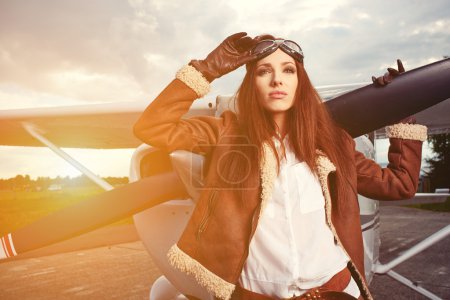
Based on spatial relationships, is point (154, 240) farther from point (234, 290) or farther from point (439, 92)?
point (439, 92)

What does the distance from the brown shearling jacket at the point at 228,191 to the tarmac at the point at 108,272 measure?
2574 mm

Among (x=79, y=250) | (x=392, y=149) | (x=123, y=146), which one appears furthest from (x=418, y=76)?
(x=79, y=250)

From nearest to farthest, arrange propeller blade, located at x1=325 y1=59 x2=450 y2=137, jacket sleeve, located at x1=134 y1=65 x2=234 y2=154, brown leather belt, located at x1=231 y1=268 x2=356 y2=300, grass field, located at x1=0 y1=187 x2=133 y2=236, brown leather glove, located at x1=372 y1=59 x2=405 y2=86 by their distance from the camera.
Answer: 1. brown leather belt, located at x1=231 y1=268 x2=356 y2=300
2. jacket sleeve, located at x1=134 y1=65 x2=234 y2=154
3. brown leather glove, located at x1=372 y1=59 x2=405 y2=86
4. propeller blade, located at x1=325 y1=59 x2=450 y2=137
5. grass field, located at x1=0 y1=187 x2=133 y2=236

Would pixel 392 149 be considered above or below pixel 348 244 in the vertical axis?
above

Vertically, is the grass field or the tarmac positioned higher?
the tarmac

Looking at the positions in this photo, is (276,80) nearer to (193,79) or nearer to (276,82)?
(276,82)

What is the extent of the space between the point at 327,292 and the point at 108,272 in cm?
406

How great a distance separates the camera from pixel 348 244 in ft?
4.16

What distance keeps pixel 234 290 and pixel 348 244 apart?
42cm

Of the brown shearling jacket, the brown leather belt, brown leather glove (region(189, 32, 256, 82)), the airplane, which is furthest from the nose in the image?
the brown leather belt

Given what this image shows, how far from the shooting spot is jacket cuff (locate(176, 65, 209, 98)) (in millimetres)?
1333

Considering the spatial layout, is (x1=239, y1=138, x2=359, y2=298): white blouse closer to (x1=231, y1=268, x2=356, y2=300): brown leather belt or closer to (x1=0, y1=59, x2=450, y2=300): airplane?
(x1=231, y1=268, x2=356, y2=300): brown leather belt

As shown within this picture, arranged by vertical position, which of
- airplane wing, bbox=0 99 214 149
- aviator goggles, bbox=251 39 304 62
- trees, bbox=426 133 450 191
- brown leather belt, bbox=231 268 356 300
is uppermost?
airplane wing, bbox=0 99 214 149

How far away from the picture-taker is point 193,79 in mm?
1334
